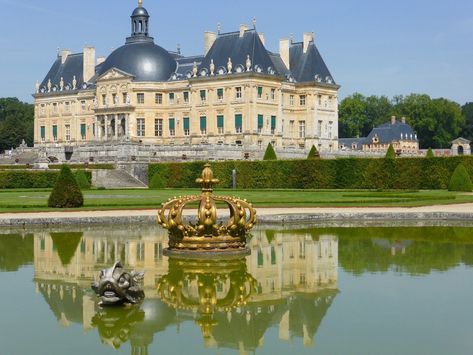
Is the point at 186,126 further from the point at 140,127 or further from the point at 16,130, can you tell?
the point at 16,130

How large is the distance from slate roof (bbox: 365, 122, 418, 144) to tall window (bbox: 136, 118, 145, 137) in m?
36.8

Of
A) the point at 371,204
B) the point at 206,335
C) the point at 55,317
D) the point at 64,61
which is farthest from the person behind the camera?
the point at 64,61

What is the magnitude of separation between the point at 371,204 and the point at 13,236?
12.4 m

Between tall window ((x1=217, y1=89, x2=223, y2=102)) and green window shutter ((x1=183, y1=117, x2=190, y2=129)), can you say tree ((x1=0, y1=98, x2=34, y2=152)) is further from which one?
tall window ((x1=217, y1=89, x2=223, y2=102))

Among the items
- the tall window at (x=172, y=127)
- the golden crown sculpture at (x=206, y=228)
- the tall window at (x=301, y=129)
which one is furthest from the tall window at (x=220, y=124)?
the golden crown sculpture at (x=206, y=228)

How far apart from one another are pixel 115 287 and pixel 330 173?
32.4 meters

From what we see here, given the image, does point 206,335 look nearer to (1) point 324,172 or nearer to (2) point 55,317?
(2) point 55,317

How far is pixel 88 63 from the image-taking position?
7462cm

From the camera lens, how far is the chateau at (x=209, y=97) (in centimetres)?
6209

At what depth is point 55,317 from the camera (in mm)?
9750

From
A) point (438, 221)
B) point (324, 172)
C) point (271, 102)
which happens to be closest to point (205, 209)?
point (438, 221)

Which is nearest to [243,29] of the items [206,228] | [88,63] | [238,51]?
[238,51]

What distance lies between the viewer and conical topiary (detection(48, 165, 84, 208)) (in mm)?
25656

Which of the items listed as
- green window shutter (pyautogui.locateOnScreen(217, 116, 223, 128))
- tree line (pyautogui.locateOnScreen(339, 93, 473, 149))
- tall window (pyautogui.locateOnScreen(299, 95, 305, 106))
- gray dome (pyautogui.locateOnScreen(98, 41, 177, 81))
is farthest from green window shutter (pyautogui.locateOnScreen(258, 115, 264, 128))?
tree line (pyautogui.locateOnScreen(339, 93, 473, 149))
